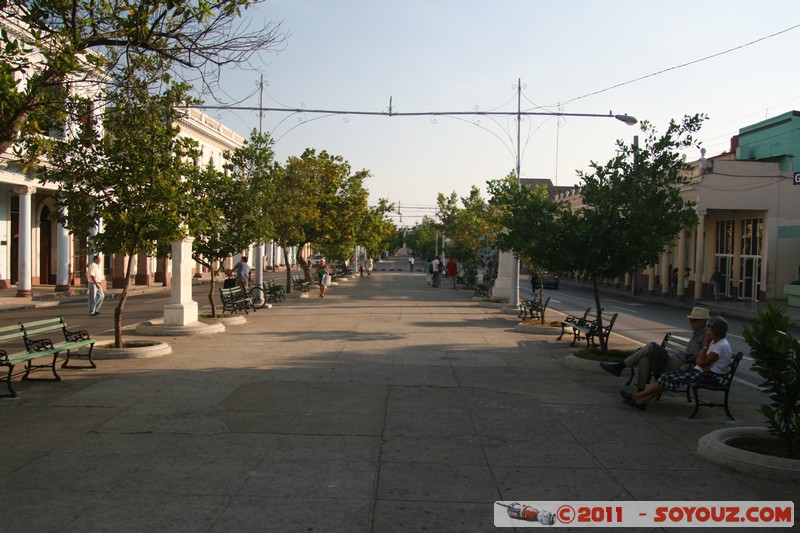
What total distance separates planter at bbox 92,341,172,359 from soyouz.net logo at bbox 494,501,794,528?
8.58 m

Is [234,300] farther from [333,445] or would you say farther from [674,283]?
[674,283]

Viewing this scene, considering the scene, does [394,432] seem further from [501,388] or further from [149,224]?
[149,224]

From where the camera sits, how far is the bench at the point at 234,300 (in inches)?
792

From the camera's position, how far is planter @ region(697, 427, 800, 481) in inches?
241

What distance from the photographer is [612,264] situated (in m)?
13.0

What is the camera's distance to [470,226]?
3275 cm

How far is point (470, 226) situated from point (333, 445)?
26.4 m

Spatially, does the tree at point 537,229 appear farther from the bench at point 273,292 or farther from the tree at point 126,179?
the bench at point 273,292

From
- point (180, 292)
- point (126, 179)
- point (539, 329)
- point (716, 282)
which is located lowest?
point (539, 329)

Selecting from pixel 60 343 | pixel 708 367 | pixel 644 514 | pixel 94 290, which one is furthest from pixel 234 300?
pixel 644 514

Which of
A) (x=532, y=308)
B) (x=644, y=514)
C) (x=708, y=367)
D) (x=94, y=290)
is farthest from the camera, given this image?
(x=94, y=290)

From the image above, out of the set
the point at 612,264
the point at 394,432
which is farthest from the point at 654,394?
the point at 612,264

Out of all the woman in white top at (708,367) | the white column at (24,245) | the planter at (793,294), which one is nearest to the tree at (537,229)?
the woman in white top at (708,367)

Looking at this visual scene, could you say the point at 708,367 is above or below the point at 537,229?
below
